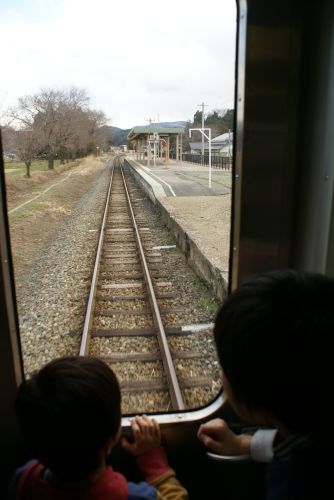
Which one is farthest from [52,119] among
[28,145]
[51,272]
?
[51,272]

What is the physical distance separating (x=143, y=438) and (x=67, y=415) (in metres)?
0.58

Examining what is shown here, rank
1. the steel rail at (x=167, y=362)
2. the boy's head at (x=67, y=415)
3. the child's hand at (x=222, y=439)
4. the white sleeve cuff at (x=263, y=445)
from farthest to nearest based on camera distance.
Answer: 1. the steel rail at (x=167, y=362)
2. the child's hand at (x=222, y=439)
3. the white sleeve cuff at (x=263, y=445)
4. the boy's head at (x=67, y=415)

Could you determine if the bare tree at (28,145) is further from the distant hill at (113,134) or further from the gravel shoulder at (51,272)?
the distant hill at (113,134)

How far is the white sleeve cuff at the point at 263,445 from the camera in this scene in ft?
4.06

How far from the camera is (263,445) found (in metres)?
1.25

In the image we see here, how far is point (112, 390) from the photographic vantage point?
43.1 inches

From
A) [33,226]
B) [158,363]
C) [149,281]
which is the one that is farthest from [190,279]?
[33,226]

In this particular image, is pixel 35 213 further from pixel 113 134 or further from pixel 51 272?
pixel 113 134

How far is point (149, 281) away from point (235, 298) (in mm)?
4386

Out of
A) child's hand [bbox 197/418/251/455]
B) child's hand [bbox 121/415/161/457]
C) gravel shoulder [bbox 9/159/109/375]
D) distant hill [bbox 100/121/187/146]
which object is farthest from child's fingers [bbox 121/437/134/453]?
distant hill [bbox 100/121/187/146]

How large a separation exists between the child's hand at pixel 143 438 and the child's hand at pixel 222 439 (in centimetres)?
16

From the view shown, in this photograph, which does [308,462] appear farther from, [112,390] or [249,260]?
[249,260]

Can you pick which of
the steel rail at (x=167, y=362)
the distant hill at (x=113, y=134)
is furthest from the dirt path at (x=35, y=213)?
the distant hill at (x=113, y=134)

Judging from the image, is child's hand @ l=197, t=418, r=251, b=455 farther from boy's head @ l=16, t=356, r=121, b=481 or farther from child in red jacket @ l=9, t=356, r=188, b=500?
boy's head @ l=16, t=356, r=121, b=481
